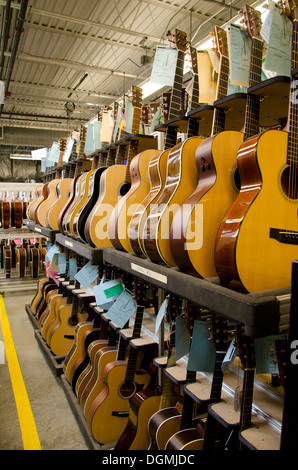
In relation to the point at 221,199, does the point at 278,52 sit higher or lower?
higher

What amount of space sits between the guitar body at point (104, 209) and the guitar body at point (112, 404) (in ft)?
2.67

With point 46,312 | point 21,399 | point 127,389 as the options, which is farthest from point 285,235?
point 46,312

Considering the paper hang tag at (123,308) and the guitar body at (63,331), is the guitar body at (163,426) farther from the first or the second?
the guitar body at (63,331)

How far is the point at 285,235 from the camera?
112 centimetres

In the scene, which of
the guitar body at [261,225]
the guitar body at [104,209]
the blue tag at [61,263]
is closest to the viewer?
the guitar body at [261,225]

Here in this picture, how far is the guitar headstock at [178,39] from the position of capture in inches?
73.2

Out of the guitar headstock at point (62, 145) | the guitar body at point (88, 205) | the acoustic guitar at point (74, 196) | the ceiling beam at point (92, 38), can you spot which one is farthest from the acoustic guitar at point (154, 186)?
the ceiling beam at point (92, 38)

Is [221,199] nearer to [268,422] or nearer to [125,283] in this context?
[268,422]

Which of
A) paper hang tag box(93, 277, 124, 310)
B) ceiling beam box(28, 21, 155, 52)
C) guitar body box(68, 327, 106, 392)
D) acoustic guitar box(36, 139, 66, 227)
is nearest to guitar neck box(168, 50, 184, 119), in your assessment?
paper hang tag box(93, 277, 124, 310)

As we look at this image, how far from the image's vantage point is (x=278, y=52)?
52.0 inches

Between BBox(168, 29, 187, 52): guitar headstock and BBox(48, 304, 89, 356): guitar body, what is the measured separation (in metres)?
2.56

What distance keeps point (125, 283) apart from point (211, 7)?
494cm

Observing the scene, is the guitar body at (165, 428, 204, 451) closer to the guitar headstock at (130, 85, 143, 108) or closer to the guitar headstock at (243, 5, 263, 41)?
the guitar headstock at (243, 5, 263, 41)

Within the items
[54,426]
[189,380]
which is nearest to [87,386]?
[54,426]
